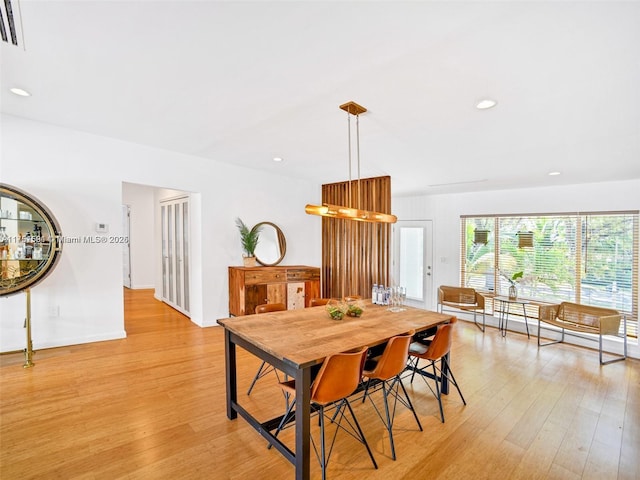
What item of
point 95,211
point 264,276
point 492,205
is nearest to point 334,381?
point 264,276

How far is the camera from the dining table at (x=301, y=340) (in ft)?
6.07


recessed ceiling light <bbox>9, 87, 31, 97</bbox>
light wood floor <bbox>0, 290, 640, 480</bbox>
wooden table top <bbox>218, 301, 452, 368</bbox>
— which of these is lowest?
light wood floor <bbox>0, 290, 640, 480</bbox>

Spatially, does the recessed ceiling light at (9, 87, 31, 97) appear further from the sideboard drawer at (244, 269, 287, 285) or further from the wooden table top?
the sideboard drawer at (244, 269, 287, 285)

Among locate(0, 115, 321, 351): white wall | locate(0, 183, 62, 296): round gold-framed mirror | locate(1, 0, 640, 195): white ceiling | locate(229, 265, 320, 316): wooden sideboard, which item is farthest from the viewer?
locate(229, 265, 320, 316): wooden sideboard

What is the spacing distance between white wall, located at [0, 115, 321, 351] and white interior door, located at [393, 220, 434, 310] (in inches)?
141

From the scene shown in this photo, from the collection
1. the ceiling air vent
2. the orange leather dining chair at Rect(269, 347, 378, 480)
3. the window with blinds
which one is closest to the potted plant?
the orange leather dining chair at Rect(269, 347, 378, 480)

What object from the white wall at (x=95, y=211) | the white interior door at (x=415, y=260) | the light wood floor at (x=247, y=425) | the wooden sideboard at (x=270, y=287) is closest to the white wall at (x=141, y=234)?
the white wall at (x=95, y=211)

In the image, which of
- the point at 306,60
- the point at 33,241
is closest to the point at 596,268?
the point at 306,60

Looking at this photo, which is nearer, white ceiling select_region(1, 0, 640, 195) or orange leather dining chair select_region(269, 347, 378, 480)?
white ceiling select_region(1, 0, 640, 195)

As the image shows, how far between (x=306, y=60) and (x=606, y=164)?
3.98 metres

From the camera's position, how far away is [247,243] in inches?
213

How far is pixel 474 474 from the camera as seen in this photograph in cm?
204

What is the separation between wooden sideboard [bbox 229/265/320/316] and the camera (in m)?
5.00

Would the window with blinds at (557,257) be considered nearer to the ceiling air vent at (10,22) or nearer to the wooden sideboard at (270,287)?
the wooden sideboard at (270,287)
